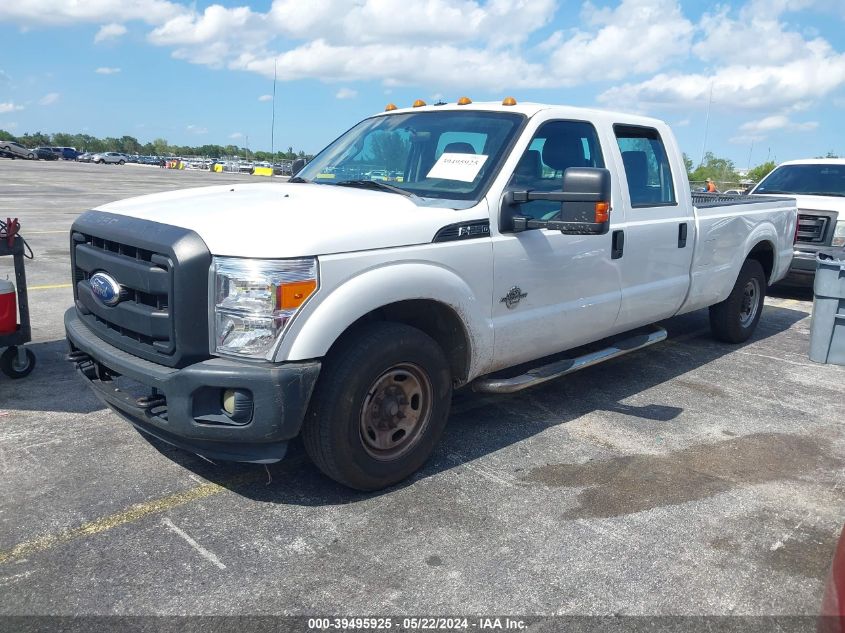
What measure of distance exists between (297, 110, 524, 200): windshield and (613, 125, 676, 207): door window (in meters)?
1.10

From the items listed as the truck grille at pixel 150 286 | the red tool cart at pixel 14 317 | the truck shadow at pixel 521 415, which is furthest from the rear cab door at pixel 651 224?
the red tool cart at pixel 14 317

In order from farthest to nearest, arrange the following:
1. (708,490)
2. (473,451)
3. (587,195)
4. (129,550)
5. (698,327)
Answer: (698,327) < (473,451) < (708,490) < (587,195) < (129,550)

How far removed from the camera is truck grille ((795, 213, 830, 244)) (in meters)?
8.82

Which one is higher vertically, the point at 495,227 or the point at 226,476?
the point at 495,227

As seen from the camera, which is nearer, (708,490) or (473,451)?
(708,490)

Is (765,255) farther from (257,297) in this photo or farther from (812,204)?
(257,297)

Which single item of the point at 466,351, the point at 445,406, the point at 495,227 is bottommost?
the point at 445,406

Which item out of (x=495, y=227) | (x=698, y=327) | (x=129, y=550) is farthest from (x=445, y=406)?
(x=698, y=327)

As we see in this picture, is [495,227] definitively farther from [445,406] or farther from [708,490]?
[708,490]

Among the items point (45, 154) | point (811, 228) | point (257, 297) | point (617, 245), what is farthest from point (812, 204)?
point (45, 154)

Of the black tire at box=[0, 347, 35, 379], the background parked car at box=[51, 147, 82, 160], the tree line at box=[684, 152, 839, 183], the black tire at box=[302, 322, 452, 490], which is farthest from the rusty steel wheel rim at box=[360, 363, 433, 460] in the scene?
the background parked car at box=[51, 147, 82, 160]

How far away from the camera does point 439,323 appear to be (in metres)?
3.97

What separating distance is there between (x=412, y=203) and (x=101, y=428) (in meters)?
2.29

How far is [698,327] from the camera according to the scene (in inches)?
301
